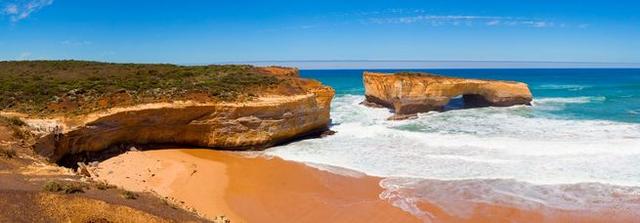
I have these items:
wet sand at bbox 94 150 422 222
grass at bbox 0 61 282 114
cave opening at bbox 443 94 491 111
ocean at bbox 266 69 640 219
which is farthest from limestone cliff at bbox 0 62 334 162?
cave opening at bbox 443 94 491 111

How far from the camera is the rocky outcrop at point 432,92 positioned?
31.2m

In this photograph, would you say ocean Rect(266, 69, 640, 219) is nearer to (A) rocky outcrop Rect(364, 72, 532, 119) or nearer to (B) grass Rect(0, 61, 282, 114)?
(A) rocky outcrop Rect(364, 72, 532, 119)

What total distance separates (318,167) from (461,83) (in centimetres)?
1792

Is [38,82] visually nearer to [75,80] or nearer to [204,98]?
[75,80]

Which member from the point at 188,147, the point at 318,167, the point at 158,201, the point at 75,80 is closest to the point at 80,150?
the point at 188,147

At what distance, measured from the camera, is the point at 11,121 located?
14.6m

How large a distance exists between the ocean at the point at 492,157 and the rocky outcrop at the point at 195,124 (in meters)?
1.03

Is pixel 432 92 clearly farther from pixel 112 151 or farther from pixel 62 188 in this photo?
pixel 62 188

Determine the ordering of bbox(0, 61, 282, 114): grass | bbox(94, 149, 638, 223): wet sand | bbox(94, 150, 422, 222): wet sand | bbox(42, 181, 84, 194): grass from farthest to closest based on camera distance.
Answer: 1. bbox(0, 61, 282, 114): grass
2. bbox(94, 150, 422, 222): wet sand
3. bbox(94, 149, 638, 223): wet sand
4. bbox(42, 181, 84, 194): grass

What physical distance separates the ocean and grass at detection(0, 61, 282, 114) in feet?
13.9

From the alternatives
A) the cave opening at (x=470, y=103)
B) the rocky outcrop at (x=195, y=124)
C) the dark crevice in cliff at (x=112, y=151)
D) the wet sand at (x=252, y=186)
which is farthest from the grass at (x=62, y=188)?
the cave opening at (x=470, y=103)

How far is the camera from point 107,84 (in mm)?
20609

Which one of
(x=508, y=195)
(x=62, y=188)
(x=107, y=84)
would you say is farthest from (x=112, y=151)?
(x=508, y=195)

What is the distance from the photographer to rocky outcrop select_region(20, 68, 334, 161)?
16.6 metres
